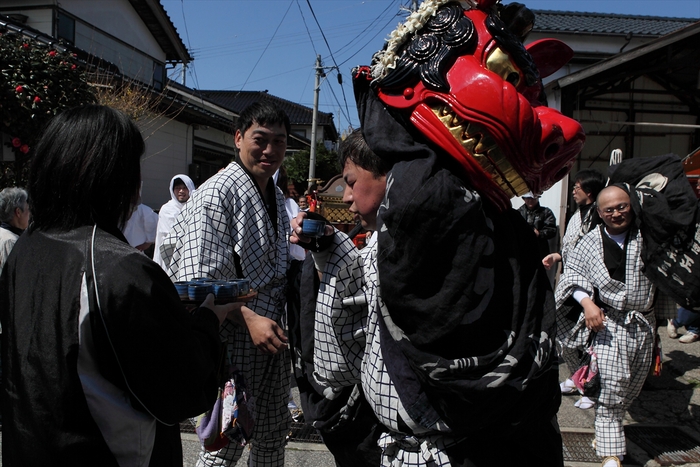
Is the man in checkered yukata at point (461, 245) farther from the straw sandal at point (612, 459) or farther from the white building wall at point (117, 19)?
the white building wall at point (117, 19)

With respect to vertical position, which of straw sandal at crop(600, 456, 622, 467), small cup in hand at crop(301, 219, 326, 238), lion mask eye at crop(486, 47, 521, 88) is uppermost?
lion mask eye at crop(486, 47, 521, 88)

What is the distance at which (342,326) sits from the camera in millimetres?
1769

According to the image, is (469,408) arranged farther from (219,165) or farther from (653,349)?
(219,165)

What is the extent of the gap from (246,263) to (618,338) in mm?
2561

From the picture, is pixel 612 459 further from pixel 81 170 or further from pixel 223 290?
pixel 81 170

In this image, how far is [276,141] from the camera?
2.56m

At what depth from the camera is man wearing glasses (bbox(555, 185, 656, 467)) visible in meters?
3.35

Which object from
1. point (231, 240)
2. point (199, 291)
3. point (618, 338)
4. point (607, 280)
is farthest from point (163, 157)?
point (199, 291)

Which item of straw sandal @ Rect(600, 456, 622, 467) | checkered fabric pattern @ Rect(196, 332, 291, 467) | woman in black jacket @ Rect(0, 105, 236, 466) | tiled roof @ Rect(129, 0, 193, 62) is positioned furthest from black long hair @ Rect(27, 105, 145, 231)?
tiled roof @ Rect(129, 0, 193, 62)

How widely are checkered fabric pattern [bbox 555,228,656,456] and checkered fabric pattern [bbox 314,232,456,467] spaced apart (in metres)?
2.27

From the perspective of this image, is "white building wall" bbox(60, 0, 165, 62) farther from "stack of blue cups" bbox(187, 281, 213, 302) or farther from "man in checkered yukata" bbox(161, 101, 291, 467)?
"stack of blue cups" bbox(187, 281, 213, 302)

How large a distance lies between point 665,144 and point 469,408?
11.5 meters

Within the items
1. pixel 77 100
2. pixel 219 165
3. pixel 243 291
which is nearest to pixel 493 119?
pixel 243 291

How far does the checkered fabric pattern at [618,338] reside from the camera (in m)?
3.35
